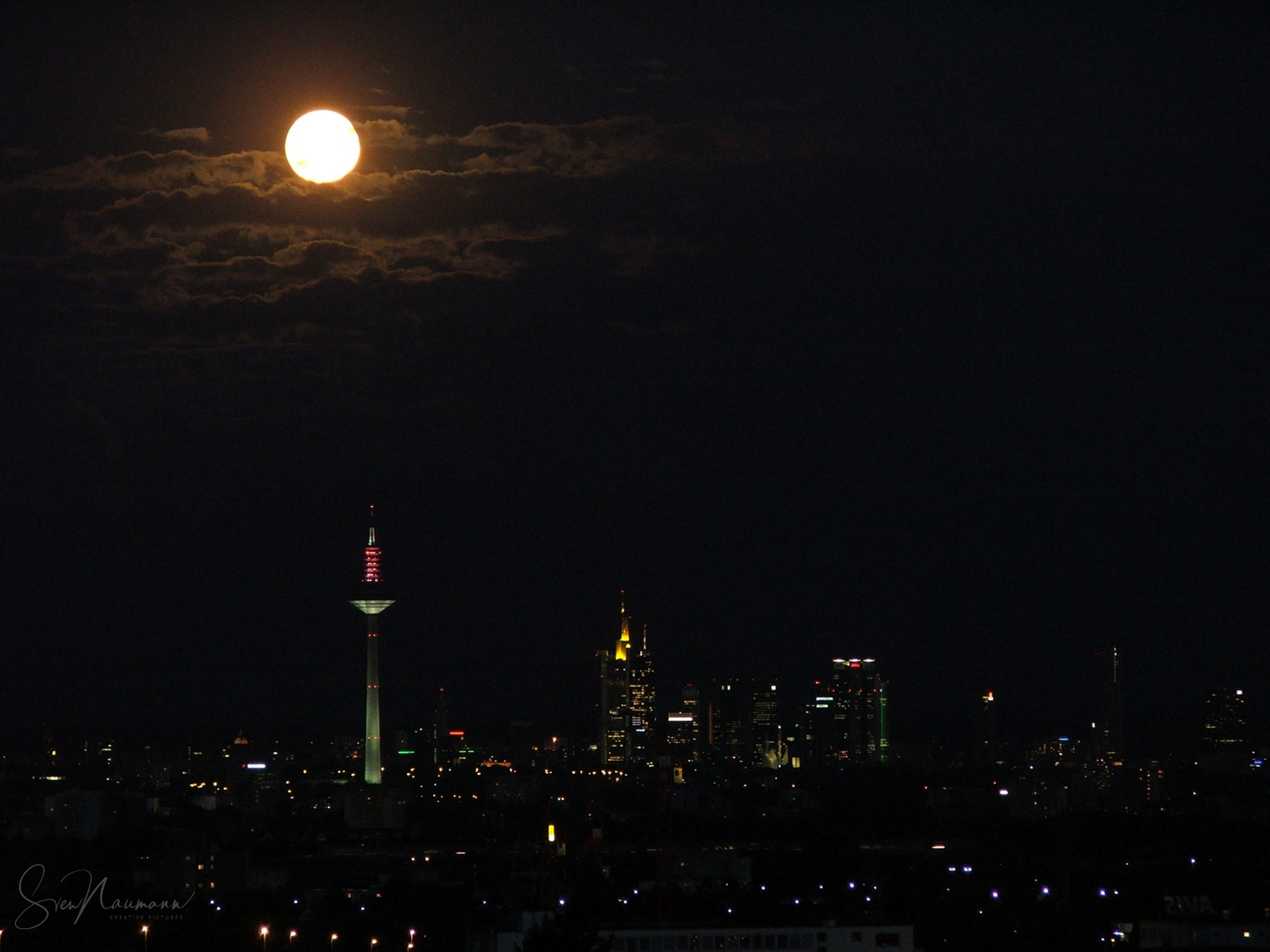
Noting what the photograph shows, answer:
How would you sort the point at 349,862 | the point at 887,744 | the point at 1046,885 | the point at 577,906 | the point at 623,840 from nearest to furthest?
the point at 577,906 → the point at 1046,885 → the point at 349,862 → the point at 623,840 → the point at 887,744

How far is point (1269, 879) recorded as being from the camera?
4181 cm

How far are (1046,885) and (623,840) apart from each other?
24918mm

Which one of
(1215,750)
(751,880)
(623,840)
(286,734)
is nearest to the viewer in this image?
(751,880)

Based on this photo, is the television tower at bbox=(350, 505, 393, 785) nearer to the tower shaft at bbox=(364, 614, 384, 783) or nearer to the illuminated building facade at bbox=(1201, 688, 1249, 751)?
the tower shaft at bbox=(364, 614, 384, 783)

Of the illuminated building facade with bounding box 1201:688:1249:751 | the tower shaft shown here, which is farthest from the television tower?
Result: the illuminated building facade with bounding box 1201:688:1249:751

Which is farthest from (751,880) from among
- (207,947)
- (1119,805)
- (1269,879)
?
(1119,805)

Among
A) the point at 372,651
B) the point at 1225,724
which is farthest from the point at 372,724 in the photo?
the point at 1225,724

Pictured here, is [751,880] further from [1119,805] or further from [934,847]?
[1119,805]

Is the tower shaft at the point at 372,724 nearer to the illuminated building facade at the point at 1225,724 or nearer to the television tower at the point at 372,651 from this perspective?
the television tower at the point at 372,651

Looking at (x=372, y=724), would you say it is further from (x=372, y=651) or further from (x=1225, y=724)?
(x=1225, y=724)

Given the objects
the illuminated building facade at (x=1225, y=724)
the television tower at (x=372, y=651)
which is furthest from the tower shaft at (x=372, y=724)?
the illuminated building facade at (x=1225, y=724)

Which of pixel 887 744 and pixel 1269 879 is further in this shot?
pixel 887 744

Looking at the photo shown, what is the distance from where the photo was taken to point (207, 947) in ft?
103

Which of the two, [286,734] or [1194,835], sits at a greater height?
[286,734]
